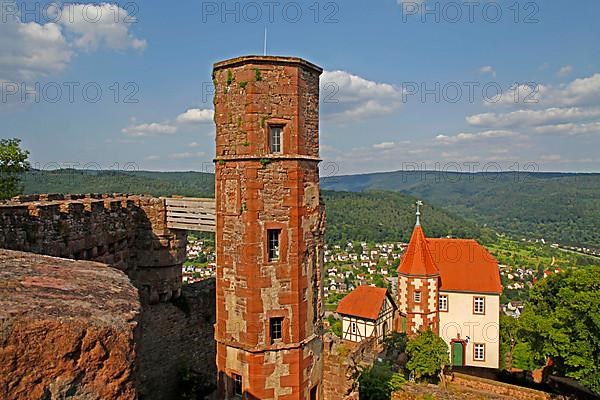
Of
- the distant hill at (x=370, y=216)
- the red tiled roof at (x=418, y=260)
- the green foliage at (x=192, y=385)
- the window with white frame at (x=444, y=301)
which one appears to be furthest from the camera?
the distant hill at (x=370, y=216)

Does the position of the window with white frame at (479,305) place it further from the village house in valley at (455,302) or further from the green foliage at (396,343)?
the green foliage at (396,343)

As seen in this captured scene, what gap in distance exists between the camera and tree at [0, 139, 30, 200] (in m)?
17.8

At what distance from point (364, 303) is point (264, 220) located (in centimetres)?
2234

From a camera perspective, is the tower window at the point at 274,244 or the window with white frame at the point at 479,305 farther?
the window with white frame at the point at 479,305

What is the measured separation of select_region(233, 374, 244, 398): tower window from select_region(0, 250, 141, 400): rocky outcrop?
31.6 feet

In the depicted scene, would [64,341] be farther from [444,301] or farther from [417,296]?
[444,301]

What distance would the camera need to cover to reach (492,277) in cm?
2795

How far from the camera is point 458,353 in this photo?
2798 cm

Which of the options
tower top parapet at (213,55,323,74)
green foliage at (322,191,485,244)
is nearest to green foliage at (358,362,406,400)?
tower top parapet at (213,55,323,74)

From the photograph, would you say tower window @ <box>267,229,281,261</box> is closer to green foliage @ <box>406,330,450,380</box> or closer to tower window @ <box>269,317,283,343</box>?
tower window @ <box>269,317,283,343</box>

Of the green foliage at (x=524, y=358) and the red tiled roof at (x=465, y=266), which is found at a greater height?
the red tiled roof at (x=465, y=266)

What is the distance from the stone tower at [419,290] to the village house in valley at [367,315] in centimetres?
310

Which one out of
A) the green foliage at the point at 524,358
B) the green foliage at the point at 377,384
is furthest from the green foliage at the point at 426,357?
the green foliage at the point at 377,384

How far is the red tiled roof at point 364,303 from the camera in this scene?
1224 inches
